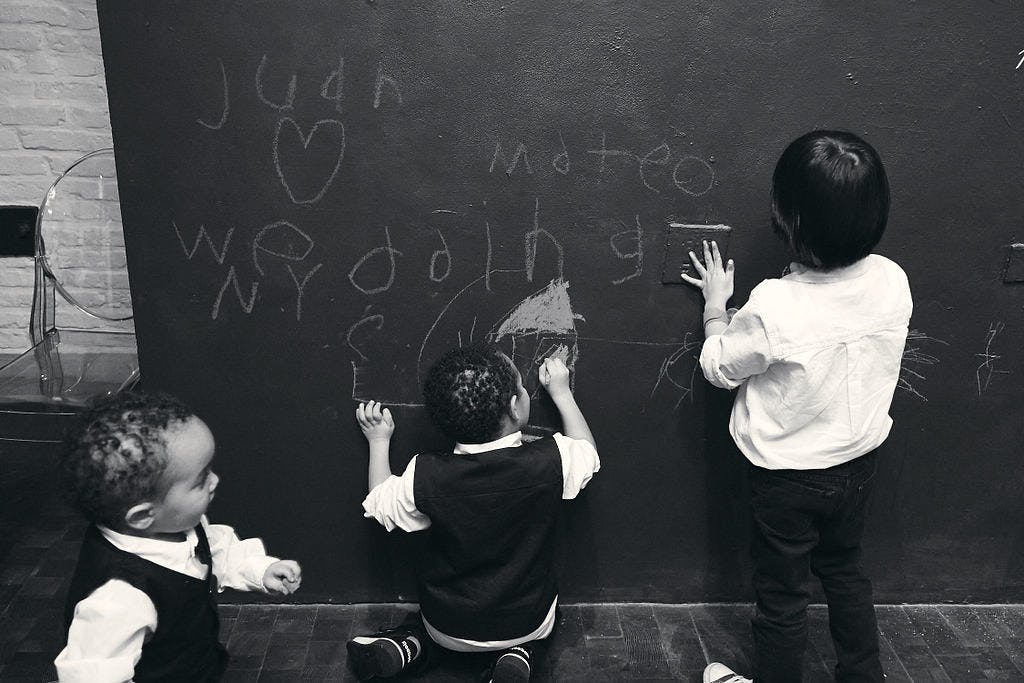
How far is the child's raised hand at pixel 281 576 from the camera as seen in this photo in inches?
69.8

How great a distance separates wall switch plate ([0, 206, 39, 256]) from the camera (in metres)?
2.82

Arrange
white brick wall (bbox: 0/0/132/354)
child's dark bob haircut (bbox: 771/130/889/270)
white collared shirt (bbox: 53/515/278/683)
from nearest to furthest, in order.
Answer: white collared shirt (bbox: 53/515/278/683) → child's dark bob haircut (bbox: 771/130/889/270) → white brick wall (bbox: 0/0/132/354)

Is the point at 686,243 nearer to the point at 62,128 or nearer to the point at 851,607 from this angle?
the point at 851,607

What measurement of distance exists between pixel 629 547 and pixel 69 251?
6.94ft

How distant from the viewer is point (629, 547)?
2.52 metres

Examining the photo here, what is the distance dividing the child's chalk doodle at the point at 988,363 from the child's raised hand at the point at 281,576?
1.97 meters

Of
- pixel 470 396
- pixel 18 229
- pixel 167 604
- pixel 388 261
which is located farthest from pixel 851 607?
pixel 18 229

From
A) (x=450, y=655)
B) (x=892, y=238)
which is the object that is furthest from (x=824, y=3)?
(x=450, y=655)

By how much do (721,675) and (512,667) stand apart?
62cm


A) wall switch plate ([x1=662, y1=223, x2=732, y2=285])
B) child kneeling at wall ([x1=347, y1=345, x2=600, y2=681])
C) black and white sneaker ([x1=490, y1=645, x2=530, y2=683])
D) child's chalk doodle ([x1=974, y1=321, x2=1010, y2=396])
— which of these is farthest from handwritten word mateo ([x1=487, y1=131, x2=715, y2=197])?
black and white sneaker ([x1=490, y1=645, x2=530, y2=683])

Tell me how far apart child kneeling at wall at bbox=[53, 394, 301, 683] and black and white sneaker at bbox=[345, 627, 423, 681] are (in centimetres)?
56

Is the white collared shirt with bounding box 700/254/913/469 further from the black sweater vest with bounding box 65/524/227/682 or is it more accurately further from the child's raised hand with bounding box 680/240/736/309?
the black sweater vest with bounding box 65/524/227/682

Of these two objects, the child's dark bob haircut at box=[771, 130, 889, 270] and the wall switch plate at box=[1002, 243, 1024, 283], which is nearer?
the child's dark bob haircut at box=[771, 130, 889, 270]

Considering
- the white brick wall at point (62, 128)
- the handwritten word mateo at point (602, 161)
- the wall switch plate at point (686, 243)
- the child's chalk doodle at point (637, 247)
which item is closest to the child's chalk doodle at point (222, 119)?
the handwritten word mateo at point (602, 161)
